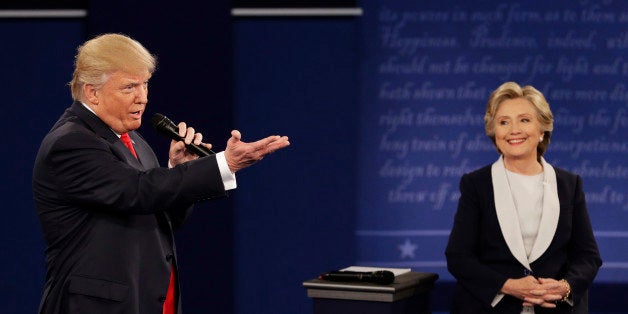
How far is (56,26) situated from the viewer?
490 cm

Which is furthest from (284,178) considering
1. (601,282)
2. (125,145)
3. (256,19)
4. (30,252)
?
(125,145)

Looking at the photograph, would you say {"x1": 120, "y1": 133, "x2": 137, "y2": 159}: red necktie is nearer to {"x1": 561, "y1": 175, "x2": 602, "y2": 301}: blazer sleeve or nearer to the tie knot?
the tie knot

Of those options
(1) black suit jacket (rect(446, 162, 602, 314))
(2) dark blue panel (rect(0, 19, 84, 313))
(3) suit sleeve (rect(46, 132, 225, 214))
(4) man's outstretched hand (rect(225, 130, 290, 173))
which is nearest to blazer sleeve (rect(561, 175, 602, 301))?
(1) black suit jacket (rect(446, 162, 602, 314))

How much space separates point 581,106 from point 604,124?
16 cm

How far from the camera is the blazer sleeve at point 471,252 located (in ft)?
10.9

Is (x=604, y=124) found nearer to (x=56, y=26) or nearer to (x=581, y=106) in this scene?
(x=581, y=106)

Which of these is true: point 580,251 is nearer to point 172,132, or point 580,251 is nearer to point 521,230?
point 521,230

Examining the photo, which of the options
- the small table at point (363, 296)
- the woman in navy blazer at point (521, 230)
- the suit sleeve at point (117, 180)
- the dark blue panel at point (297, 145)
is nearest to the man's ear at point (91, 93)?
Result: the suit sleeve at point (117, 180)

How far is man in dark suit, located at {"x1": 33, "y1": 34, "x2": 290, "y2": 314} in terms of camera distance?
239cm

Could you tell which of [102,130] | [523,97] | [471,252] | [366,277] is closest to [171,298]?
[102,130]

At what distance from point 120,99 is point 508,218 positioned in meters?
1.56

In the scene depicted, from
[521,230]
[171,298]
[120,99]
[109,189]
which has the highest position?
[120,99]

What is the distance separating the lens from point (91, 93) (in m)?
2.53

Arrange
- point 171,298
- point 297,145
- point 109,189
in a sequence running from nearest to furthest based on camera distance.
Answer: point 109,189, point 171,298, point 297,145
